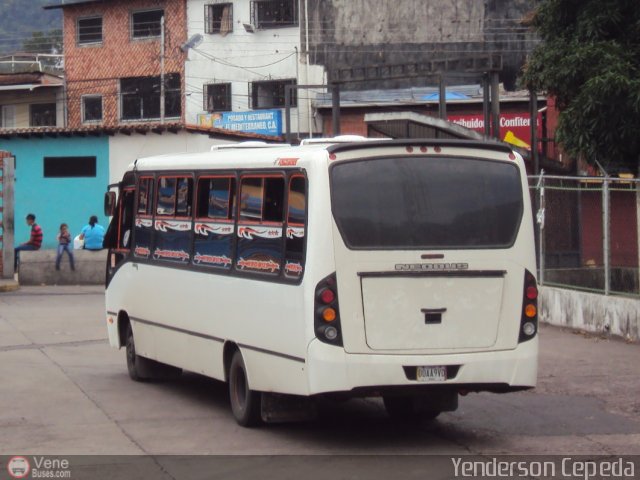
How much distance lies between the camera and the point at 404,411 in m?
11.4

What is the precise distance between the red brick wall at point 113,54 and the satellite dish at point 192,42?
1.26 ft

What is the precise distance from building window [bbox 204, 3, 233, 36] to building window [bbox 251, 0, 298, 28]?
106cm

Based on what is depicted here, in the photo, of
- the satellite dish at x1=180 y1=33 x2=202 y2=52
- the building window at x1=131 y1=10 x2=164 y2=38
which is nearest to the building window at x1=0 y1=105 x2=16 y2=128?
the building window at x1=131 y1=10 x2=164 y2=38

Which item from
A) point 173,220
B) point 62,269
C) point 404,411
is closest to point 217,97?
point 62,269

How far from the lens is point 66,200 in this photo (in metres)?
38.5

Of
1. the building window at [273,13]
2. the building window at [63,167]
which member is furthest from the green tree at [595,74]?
the building window at [273,13]

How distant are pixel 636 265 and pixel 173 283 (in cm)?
783

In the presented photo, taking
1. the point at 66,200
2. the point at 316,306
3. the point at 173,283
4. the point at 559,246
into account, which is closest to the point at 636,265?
the point at 559,246

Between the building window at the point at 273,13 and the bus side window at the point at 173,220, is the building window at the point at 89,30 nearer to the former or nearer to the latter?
the building window at the point at 273,13

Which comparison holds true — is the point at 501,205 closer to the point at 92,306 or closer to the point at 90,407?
the point at 90,407

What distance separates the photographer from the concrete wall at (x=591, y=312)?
17.1 metres

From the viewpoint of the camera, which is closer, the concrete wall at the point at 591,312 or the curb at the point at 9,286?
the concrete wall at the point at 591,312

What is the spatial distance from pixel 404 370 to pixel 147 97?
4285 cm

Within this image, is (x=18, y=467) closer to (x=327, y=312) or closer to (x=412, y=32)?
(x=327, y=312)
